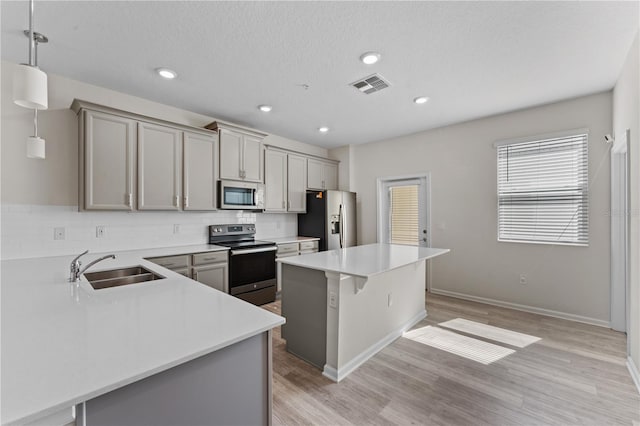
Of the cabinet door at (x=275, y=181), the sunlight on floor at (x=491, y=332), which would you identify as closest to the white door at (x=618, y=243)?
the sunlight on floor at (x=491, y=332)

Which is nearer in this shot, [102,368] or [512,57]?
[102,368]

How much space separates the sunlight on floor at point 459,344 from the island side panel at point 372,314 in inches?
7.5

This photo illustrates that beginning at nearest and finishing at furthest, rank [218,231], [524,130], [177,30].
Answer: [177,30] < [524,130] < [218,231]

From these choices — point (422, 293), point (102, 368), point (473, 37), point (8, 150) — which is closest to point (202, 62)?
point (8, 150)

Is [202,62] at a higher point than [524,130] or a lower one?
higher

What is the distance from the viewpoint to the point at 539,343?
2760mm

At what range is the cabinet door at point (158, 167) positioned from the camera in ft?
10.1

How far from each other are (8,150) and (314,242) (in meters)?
3.79

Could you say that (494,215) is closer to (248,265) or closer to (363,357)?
(363,357)

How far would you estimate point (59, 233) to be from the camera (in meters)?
2.80

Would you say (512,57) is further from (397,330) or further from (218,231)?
(218,231)

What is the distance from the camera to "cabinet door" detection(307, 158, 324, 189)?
5.13 metres

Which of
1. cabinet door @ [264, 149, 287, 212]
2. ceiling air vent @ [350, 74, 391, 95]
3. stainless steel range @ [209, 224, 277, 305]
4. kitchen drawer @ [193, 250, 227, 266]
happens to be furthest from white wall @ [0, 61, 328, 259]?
ceiling air vent @ [350, 74, 391, 95]

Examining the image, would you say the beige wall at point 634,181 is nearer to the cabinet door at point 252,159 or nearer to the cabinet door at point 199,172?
the cabinet door at point 252,159
